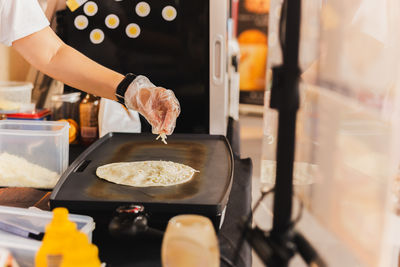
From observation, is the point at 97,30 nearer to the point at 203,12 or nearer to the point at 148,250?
the point at 203,12

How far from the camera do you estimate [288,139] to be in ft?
2.01

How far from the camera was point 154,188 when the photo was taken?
116cm

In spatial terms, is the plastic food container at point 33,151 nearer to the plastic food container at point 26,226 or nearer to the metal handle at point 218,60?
the plastic food container at point 26,226

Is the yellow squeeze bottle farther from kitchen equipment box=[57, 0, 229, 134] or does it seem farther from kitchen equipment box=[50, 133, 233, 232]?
kitchen equipment box=[57, 0, 229, 134]

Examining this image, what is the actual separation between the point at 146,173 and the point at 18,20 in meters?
0.74

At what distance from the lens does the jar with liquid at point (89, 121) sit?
1.93 m

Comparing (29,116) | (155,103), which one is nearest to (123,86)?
(155,103)

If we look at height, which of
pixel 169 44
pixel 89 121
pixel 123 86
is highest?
pixel 169 44

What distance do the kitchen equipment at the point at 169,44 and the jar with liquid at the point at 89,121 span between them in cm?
29

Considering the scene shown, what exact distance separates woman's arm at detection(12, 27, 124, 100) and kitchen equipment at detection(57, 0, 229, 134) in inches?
21.9

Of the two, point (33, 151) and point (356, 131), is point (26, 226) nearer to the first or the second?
point (33, 151)

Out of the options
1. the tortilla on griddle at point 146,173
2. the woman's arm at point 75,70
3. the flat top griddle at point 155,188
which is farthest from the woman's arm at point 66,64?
the tortilla on griddle at point 146,173

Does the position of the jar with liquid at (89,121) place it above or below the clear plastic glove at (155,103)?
→ below

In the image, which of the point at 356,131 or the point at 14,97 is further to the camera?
the point at 356,131
